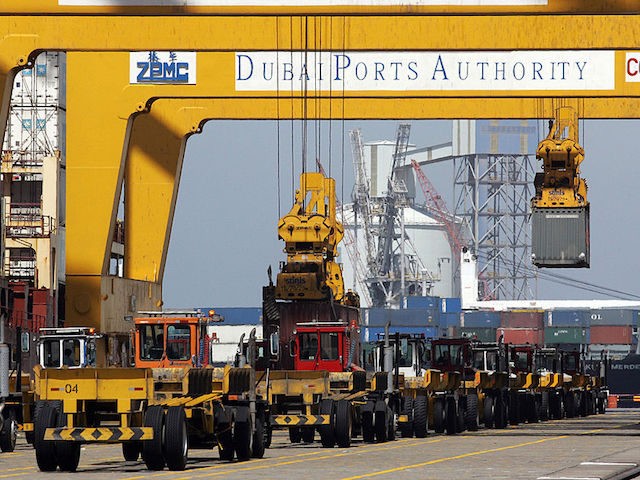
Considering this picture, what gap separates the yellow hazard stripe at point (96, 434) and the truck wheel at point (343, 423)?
7.41 metres

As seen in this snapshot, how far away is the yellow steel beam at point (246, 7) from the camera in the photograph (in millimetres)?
28094

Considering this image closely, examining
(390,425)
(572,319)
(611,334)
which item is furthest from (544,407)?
(611,334)

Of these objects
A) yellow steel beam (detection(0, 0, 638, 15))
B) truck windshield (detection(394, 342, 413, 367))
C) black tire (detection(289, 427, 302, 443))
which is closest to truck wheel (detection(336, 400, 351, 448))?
black tire (detection(289, 427, 302, 443))

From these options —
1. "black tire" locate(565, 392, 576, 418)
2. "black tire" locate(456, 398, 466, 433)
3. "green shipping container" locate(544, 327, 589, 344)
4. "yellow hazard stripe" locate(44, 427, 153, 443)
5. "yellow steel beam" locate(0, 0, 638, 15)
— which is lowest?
"black tire" locate(565, 392, 576, 418)

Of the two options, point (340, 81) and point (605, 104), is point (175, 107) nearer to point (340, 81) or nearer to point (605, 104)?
point (340, 81)

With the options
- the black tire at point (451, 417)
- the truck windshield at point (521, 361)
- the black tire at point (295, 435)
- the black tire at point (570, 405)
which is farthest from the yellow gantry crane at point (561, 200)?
the black tire at point (570, 405)

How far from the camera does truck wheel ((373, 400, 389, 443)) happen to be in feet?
102

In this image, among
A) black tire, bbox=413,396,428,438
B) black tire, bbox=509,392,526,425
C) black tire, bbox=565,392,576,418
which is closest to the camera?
black tire, bbox=413,396,428,438

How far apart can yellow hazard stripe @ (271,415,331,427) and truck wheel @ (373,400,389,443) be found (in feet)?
8.97

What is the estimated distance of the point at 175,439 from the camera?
71.1 feet

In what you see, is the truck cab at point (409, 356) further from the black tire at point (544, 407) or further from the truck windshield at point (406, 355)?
the black tire at point (544, 407)

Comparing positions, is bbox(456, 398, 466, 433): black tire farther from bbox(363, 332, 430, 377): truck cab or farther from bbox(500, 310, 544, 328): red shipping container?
bbox(500, 310, 544, 328): red shipping container

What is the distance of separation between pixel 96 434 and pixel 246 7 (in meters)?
9.54

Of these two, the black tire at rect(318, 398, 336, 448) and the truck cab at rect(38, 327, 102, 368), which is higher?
the truck cab at rect(38, 327, 102, 368)
